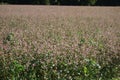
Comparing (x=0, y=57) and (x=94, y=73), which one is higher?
(x=0, y=57)

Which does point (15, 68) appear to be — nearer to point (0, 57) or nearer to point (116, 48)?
point (0, 57)

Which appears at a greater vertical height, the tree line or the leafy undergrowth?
the leafy undergrowth

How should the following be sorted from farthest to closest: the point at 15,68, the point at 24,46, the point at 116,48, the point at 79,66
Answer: the point at 116,48
the point at 24,46
the point at 79,66
the point at 15,68

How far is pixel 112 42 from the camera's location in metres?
11.3

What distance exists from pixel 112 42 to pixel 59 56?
3.25 meters

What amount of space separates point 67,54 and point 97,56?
4.17ft

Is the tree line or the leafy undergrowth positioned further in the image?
the tree line

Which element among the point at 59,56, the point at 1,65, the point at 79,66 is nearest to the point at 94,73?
the point at 79,66

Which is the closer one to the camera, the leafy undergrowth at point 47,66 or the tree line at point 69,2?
the leafy undergrowth at point 47,66

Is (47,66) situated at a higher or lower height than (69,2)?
higher

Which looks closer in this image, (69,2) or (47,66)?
(47,66)

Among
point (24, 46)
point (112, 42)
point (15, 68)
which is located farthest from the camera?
point (112, 42)

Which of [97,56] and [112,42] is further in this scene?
[112,42]

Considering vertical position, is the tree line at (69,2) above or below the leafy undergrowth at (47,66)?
below
